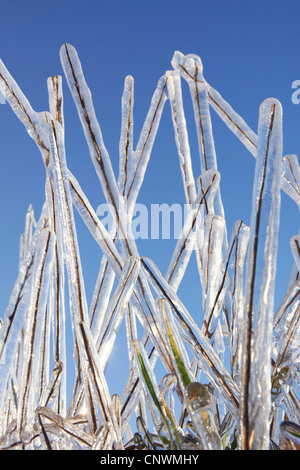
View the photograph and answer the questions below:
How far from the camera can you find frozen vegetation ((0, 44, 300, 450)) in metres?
0.23

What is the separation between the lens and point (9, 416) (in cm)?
52

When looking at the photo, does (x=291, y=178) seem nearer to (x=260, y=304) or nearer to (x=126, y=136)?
(x=126, y=136)

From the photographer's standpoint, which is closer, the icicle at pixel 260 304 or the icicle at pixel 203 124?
the icicle at pixel 260 304

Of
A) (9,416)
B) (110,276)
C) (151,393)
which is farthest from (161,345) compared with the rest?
(9,416)

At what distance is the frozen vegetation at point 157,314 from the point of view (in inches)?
9.1

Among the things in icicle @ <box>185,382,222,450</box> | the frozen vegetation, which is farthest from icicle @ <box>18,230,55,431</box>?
icicle @ <box>185,382,222,450</box>

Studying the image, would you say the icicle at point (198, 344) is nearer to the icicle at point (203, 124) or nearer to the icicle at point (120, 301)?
the icicle at point (120, 301)

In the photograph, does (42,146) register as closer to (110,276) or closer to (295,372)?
(110,276)

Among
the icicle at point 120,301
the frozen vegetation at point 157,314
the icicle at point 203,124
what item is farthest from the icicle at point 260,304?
the icicle at point 203,124

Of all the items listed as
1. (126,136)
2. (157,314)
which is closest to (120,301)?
(157,314)

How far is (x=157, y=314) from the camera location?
13.7 inches
